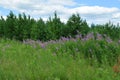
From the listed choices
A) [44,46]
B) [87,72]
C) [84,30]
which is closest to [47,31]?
[84,30]

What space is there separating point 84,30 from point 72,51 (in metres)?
6.84

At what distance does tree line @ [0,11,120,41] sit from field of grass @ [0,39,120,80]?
8.06 feet

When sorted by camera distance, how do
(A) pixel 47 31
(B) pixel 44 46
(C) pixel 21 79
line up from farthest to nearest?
(A) pixel 47 31, (B) pixel 44 46, (C) pixel 21 79

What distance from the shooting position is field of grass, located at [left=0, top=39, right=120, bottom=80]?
22.5 feet

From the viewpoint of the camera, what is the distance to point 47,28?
1966 cm

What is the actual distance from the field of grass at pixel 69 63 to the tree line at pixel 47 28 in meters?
2.46

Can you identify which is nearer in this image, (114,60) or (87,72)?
(87,72)

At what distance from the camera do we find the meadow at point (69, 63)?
22.5ft

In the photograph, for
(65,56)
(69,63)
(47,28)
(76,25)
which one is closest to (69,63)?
(69,63)

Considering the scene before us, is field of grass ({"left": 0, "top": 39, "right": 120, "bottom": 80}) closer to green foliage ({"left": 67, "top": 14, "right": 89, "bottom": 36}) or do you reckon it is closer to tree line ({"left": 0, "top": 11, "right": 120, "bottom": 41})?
tree line ({"left": 0, "top": 11, "right": 120, "bottom": 41})

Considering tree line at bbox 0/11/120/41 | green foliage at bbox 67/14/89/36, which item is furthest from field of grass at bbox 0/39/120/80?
green foliage at bbox 67/14/89/36

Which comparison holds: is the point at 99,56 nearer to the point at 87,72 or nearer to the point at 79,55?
the point at 79,55

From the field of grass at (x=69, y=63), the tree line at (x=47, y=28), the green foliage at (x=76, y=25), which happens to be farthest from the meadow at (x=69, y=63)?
the green foliage at (x=76, y=25)

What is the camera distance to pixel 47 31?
63.8 ft
